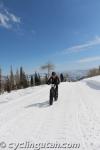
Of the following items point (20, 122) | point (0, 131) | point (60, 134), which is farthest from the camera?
point (20, 122)

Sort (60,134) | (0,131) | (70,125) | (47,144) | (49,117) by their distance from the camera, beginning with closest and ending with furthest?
(47,144) → (60,134) → (0,131) → (70,125) → (49,117)

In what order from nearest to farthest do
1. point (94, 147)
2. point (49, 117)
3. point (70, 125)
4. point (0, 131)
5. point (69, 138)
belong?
point (94, 147), point (69, 138), point (0, 131), point (70, 125), point (49, 117)

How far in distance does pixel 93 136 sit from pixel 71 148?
1015mm

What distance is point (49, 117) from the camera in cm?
836

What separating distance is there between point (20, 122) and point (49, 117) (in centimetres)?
135

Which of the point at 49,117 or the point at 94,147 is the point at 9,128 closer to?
the point at 49,117

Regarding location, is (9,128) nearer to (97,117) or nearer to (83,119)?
(83,119)

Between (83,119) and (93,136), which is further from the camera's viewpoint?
(83,119)

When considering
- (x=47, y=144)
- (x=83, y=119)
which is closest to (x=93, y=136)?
(x=47, y=144)

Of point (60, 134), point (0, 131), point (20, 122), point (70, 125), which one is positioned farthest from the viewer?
point (20, 122)

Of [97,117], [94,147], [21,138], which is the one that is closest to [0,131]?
[21,138]

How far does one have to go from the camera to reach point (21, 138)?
568 cm

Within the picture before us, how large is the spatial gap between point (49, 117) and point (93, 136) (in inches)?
119

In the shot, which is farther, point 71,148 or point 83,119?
point 83,119
